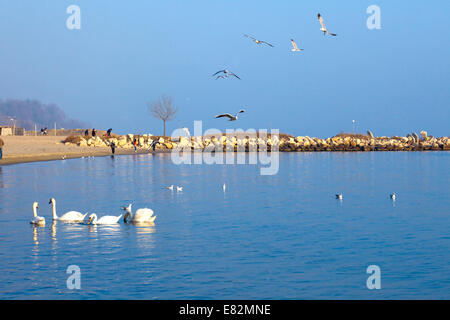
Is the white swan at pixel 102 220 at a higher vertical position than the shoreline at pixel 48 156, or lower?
lower

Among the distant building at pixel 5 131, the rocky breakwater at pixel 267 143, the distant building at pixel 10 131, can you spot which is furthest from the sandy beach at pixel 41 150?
the distant building at pixel 10 131

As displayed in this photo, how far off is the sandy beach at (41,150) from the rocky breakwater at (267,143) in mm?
4738

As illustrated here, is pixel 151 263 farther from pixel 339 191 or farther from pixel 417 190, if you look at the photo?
pixel 417 190

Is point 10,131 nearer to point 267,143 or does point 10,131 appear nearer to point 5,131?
point 5,131

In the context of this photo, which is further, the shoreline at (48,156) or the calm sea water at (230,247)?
the shoreline at (48,156)

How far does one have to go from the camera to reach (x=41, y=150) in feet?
249

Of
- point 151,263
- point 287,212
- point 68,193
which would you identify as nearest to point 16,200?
point 68,193

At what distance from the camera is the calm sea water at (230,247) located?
12732 millimetres

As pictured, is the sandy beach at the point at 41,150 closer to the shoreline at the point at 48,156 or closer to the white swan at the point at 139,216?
the shoreline at the point at 48,156

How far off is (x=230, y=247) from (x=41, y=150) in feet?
206

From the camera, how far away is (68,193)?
32.9m

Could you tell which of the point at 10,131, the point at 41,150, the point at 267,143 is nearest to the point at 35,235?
the point at 41,150
